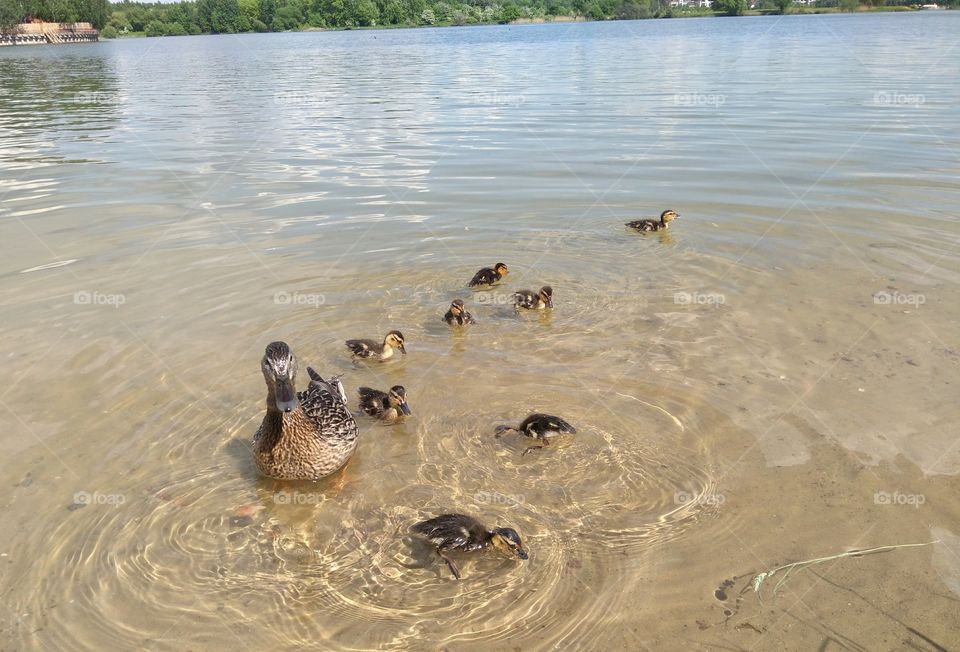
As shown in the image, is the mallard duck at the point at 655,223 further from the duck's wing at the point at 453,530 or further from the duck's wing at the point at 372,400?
the duck's wing at the point at 453,530

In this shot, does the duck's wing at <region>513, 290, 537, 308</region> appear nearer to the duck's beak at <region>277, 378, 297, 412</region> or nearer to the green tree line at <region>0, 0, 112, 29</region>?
the duck's beak at <region>277, 378, 297, 412</region>

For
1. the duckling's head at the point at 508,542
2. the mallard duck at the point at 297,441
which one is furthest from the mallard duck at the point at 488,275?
the duckling's head at the point at 508,542

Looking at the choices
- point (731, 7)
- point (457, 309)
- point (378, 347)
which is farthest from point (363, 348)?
point (731, 7)

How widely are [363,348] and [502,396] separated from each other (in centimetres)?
140

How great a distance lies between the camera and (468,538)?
4.29 metres

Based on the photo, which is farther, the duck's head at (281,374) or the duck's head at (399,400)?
the duck's head at (399,400)

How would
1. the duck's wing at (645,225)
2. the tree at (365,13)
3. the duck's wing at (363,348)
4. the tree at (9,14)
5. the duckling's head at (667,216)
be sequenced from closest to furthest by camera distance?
the duck's wing at (363,348) → the duck's wing at (645,225) → the duckling's head at (667,216) → the tree at (9,14) → the tree at (365,13)

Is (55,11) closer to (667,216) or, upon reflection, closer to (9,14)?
(9,14)

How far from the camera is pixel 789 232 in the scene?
9695mm

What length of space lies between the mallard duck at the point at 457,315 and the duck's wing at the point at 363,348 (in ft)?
2.95

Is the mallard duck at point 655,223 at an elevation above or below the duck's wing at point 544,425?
above

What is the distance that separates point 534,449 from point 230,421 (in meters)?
2.41

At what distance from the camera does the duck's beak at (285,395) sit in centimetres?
459

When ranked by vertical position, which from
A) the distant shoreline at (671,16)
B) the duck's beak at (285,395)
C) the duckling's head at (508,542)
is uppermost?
the distant shoreline at (671,16)
